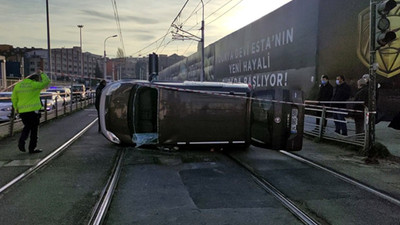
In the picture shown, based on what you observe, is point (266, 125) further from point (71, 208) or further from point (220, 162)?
point (71, 208)

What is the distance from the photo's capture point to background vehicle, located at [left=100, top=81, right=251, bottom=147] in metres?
7.68

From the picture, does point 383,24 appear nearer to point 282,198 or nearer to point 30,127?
point 282,198

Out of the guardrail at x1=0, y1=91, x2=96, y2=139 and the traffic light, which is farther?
the guardrail at x1=0, y1=91, x2=96, y2=139

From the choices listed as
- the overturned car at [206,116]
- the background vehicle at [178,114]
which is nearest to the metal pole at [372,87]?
the overturned car at [206,116]

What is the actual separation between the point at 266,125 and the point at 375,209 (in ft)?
10.9

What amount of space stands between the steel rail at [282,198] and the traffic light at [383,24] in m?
4.01

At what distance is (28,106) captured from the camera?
7.87 metres

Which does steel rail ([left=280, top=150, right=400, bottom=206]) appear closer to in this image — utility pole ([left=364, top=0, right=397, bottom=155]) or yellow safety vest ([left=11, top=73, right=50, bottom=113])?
utility pole ([left=364, top=0, right=397, bottom=155])

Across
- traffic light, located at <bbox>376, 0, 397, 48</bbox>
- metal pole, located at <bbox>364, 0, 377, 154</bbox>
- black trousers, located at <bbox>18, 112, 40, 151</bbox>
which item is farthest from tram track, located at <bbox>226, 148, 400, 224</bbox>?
black trousers, located at <bbox>18, 112, 40, 151</bbox>

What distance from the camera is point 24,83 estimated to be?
7965mm

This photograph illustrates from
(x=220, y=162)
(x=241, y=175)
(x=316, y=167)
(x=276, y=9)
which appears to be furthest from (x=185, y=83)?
(x=276, y=9)

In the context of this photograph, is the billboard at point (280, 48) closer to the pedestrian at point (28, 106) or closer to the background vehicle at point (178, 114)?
the background vehicle at point (178, 114)

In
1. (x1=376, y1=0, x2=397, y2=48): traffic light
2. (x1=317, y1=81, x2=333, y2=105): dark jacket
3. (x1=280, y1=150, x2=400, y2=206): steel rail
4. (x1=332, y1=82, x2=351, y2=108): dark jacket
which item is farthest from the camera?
(x1=317, y1=81, x2=333, y2=105): dark jacket

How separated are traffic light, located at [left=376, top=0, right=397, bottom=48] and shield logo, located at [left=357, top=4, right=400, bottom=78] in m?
5.23
